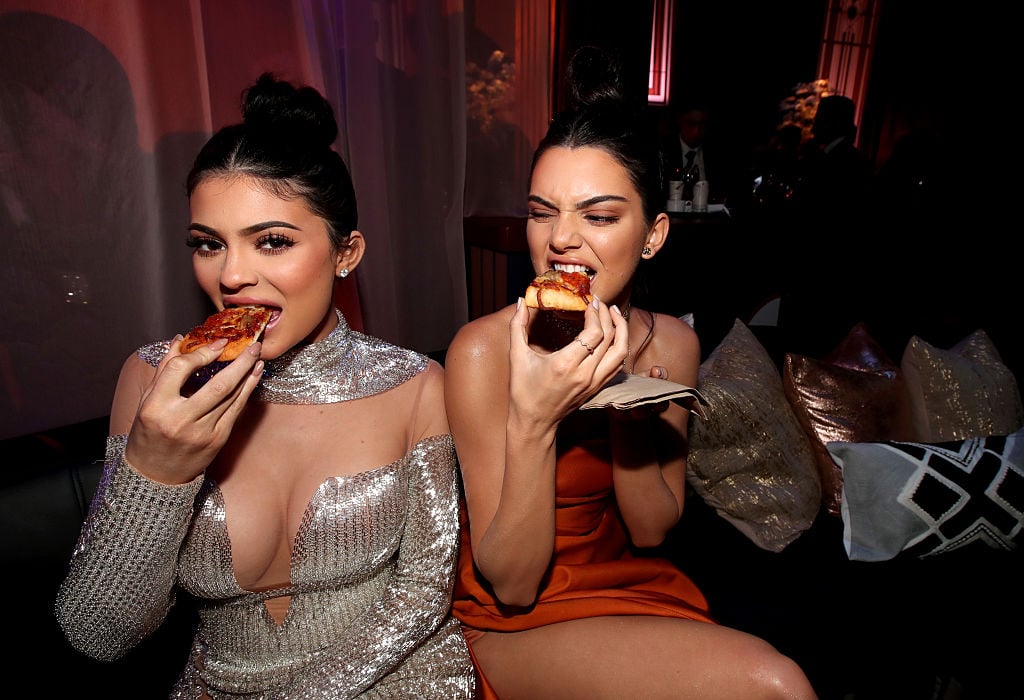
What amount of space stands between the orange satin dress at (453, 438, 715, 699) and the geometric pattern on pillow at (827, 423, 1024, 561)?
81 centimetres

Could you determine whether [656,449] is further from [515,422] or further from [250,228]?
[250,228]

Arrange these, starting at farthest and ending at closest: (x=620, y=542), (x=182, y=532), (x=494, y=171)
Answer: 1. (x=494, y=171)
2. (x=620, y=542)
3. (x=182, y=532)

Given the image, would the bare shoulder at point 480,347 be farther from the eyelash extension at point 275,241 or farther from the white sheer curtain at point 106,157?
the white sheer curtain at point 106,157

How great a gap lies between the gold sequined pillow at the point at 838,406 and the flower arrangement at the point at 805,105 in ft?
21.5

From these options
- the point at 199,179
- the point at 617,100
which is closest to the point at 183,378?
the point at 199,179

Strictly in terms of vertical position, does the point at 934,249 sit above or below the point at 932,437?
above

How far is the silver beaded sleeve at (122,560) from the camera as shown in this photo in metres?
1.16

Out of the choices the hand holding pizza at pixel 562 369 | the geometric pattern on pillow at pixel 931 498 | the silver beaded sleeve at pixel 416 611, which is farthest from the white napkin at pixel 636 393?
the geometric pattern on pillow at pixel 931 498

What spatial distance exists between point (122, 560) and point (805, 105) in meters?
9.17

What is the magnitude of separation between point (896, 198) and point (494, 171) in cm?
310

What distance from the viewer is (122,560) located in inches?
47.1

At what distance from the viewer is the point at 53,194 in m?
2.17

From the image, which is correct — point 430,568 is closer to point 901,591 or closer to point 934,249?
point 901,591

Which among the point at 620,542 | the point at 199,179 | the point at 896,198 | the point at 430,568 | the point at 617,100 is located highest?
the point at 617,100
